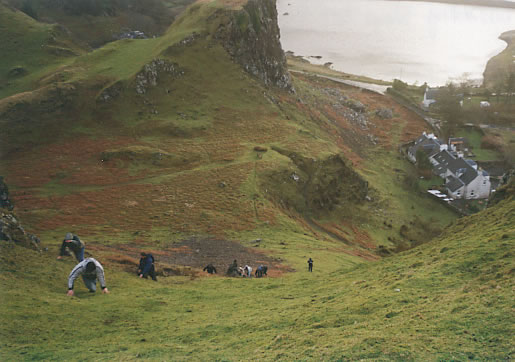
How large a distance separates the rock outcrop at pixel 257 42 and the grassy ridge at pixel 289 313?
209 feet

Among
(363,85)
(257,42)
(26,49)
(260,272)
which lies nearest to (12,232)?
(260,272)

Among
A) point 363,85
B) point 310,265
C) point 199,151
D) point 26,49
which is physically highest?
point 363,85

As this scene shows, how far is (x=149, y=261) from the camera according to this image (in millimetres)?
24500

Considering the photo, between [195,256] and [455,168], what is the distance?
56.9m

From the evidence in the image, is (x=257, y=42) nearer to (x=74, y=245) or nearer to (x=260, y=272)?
(x=260, y=272)

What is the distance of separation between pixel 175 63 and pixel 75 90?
55.0ft

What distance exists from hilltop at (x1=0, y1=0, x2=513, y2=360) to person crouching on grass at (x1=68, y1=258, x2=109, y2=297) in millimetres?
601

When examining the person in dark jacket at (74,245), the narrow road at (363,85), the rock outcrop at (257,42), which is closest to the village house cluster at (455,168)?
the rock outcrop at (257,42)

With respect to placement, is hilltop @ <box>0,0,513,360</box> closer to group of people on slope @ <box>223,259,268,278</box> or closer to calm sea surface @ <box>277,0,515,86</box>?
group of people on slope @ <box>223,259,268,278</box>

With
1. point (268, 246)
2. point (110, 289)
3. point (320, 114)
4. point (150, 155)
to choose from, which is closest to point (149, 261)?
point (110, 289)

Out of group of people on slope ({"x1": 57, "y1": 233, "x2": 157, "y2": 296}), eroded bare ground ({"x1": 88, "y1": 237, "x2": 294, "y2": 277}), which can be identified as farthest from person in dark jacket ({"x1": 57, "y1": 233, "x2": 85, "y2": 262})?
eroded bare ground ({"x1": 88, "y1": 237, "x2": 294, "y2": 277})

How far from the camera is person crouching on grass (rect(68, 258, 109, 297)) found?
749 inches

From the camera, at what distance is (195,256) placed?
112 feet

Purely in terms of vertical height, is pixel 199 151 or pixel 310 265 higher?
pixel 199 151
